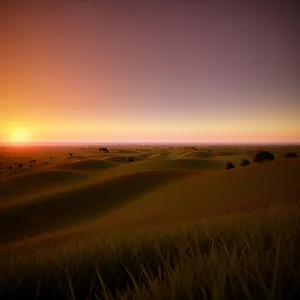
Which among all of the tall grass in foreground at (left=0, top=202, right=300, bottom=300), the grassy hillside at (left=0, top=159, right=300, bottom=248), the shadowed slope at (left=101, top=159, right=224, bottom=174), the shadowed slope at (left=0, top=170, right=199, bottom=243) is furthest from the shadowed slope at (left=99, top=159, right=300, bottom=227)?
the shadowed slope at (left=101, top=159, right=224, bottom=174)

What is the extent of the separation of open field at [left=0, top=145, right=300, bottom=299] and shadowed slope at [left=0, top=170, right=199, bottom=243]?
0.22 feet

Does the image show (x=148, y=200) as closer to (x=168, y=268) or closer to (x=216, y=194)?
(x=216, y=194)

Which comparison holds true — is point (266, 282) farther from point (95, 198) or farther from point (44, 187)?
point (44, 187)

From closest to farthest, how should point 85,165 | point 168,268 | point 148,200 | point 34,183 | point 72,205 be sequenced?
point 168,268 < point 148,200 < point 72,205 < point 34,183 < point 85,165

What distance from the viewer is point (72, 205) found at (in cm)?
1812

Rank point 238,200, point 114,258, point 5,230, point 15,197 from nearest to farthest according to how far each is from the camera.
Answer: point 114,258 → point 238,200 → point 5,230 → point 15,197

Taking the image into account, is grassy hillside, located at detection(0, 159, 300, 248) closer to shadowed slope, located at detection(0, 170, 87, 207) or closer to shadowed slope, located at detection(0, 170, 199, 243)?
shadowed slope, located at detection(0, 170, 199, 243)

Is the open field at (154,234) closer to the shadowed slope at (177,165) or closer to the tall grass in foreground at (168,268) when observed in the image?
the tall grass in foreground at (168,268)

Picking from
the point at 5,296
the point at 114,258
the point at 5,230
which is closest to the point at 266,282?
the point at 114,258

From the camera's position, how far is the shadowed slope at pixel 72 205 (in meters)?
14.8

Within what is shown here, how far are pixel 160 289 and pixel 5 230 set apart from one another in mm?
15916

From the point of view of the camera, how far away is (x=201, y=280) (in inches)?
58.1

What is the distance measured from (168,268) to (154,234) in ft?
4.16

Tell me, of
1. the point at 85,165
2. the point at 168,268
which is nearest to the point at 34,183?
the point at 85,165
